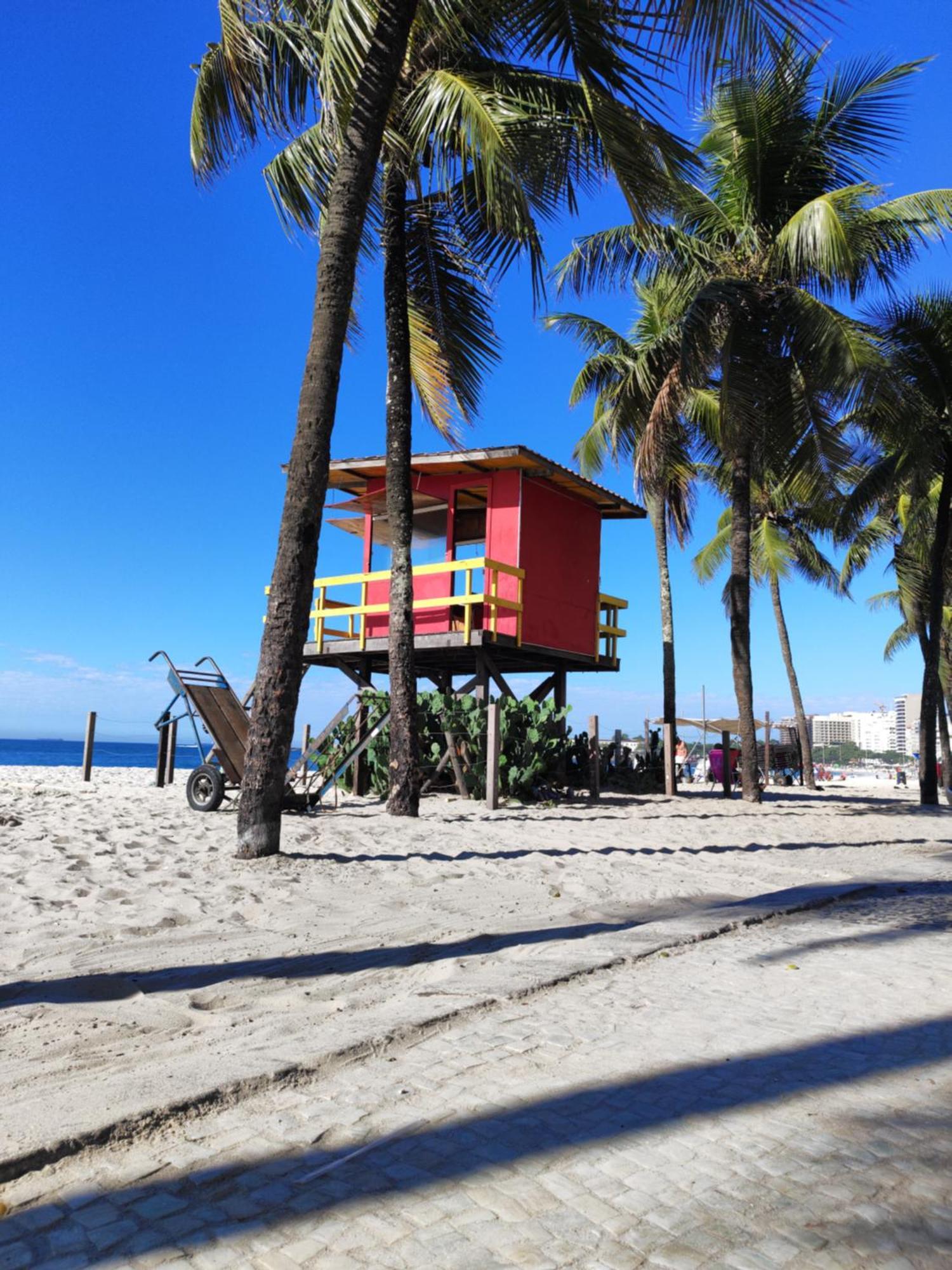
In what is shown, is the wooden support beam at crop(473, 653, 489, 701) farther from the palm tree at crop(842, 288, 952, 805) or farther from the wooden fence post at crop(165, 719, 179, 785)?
the palm tree at crop(842, 288, 952, 805)

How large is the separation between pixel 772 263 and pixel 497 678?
8.53m

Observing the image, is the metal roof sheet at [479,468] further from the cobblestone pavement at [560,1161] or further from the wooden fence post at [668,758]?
the cobblestone pavement at [560,1161]

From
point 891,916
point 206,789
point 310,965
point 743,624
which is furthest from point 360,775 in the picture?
point 310,965

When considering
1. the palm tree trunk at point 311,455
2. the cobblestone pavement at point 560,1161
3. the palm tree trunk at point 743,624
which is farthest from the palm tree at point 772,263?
the cobblestone pavement at point 560,1161

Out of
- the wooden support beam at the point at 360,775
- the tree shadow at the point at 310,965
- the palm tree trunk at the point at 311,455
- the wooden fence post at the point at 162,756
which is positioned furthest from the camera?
the wooden fence post at the point at 162,756

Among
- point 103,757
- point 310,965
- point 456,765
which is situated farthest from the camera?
point 103,757

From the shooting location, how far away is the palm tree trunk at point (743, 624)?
17.0 m

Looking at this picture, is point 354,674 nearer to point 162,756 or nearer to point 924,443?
point 162,756

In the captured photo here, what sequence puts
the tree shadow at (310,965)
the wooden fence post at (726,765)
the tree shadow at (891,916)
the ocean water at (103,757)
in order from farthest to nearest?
the ocean water at (103,757)
the wooden fence post at (726,765)
the tree shadow at (891,916)
the tree shadow at (310,965)

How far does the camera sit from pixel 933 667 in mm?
19031

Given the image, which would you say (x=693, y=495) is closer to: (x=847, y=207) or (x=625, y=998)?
(x=847, y=207)

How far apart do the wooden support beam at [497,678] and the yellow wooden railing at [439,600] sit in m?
0.54

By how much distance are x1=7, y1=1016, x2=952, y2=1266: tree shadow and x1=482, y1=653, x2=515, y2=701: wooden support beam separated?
488 inches

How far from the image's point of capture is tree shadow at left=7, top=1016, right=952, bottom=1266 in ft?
7.34
